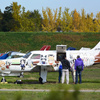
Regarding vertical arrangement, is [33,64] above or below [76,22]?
below

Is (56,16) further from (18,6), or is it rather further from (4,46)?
(4,46)

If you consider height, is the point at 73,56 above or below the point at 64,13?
below

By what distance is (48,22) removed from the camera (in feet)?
295

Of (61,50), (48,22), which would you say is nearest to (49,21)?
(48,22)

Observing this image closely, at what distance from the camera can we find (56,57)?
21.7 m

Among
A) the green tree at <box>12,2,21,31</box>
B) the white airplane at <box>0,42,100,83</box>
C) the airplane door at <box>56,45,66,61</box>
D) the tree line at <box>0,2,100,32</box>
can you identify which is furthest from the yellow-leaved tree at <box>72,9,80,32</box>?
the white airplane at <box>0,42,100,83</box>

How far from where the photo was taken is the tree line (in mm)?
86812

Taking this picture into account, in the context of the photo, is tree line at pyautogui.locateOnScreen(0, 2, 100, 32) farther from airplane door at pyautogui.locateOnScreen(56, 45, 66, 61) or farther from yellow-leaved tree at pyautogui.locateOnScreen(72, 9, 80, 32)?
airplane door at pyautogui.locateOnScreen(56, 45, 66, 61)

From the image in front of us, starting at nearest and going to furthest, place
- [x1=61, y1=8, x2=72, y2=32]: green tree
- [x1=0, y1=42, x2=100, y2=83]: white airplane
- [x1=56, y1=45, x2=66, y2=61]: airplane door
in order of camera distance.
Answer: [x1=0, y1=42, x2=100, y2=83]: white airplane → [x1=56, y1=45, x2=66, y2=61]: airplane door → [x1=61, y1=8, x2=72, y2=32]: green tree

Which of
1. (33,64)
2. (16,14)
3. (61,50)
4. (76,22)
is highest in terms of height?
(16,14)

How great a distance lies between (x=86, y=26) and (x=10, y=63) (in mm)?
71115

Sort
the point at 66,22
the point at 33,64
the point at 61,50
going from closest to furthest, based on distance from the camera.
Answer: the point at 33,64
the point at 61,50
the point at 66,22

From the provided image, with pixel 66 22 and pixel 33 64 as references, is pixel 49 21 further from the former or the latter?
pixel 33 64

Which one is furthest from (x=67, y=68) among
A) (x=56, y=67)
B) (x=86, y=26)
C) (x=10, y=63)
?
(x=86, y=26)
